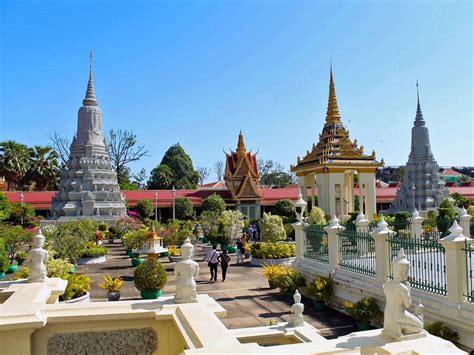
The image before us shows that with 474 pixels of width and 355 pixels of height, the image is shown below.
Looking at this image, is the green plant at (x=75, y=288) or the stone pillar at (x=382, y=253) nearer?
the stone pillar at (x=382, y=253)

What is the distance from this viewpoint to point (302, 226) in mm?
14500

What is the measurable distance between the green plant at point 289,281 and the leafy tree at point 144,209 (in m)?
28.0

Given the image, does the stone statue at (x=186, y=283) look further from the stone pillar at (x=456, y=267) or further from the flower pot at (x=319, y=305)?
the flower pot at (x=319, y=305)

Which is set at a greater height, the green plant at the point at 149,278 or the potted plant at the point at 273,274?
the green plant at the point at 149,278

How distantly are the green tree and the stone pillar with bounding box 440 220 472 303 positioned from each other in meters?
51.1

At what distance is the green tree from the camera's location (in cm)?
5842

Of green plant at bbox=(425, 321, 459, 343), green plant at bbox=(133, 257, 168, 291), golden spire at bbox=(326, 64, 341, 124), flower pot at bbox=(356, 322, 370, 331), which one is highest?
golden spire at bbox=(326, 64, 341, 124)

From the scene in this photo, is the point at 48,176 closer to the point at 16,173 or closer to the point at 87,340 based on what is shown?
the point at 16,173

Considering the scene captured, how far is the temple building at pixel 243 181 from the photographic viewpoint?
4175cm

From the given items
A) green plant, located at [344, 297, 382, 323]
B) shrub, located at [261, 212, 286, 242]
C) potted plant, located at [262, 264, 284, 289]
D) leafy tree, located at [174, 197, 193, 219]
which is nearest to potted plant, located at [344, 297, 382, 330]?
green plant, located at [344, 297, 382, 323]

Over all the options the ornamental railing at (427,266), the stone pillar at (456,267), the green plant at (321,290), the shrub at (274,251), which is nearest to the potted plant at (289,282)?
the green plant at (321,290)

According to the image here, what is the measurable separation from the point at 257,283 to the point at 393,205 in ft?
103

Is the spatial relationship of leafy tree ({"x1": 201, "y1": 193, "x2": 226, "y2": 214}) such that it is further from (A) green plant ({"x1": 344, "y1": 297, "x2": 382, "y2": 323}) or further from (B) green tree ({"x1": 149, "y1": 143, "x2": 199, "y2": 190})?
(A) green plant ({"x1": 344, "y1": 297, "x2": 382, "y2": 323})

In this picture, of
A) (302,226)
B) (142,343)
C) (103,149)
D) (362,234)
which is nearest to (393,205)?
(103,149)
